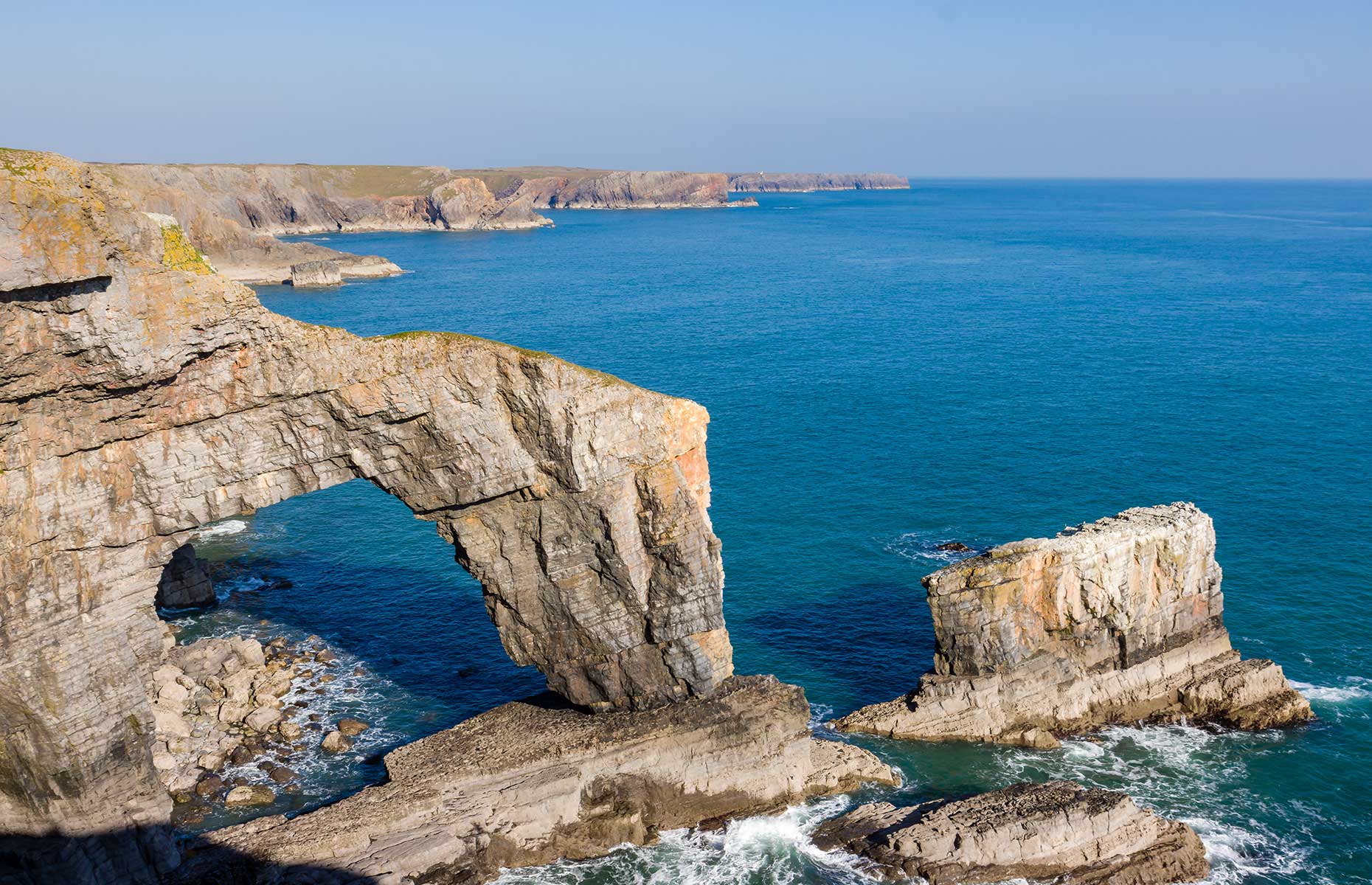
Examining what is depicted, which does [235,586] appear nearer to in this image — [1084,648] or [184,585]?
[184,585]

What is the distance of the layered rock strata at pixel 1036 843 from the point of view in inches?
1197

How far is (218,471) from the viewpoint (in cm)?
2805

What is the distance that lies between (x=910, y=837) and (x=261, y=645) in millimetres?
29227

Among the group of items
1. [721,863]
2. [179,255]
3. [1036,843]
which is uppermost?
[179,255]

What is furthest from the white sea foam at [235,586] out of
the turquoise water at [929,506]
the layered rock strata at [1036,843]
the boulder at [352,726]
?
the layered rock strata at [1036,843]

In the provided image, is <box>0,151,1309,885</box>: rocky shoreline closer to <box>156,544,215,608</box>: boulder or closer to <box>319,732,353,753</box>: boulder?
<box>319,732,353,753</box>: boulder

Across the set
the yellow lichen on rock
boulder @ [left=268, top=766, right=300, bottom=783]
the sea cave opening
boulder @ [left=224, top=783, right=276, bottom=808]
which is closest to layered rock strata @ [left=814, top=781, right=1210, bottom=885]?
the sea cave opening

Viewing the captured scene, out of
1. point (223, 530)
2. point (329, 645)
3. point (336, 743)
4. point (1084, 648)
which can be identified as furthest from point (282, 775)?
point (1084, 648)

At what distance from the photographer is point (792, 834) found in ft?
107

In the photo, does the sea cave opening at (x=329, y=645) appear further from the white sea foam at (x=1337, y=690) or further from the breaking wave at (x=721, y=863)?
the white sea foam at (x=1337, y=690)

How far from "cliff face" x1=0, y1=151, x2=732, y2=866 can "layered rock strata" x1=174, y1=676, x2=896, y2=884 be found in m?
1.44

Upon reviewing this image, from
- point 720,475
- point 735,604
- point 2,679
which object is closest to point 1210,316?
point 720,475

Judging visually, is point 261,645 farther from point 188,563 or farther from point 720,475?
point 720,475

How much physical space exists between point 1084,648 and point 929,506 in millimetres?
21317
